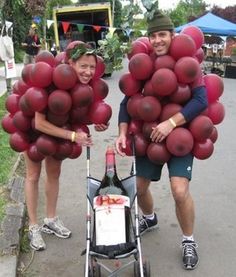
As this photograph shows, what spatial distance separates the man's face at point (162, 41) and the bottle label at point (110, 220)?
1163 mm

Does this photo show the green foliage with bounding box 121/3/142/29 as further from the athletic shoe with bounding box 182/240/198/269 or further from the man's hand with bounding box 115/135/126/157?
the athletic shoe with bounding box 182/240/198/269

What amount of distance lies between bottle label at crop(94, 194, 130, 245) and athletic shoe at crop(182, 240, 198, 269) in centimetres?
84

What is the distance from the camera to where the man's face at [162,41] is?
377cm

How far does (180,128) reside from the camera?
3771 millimetres

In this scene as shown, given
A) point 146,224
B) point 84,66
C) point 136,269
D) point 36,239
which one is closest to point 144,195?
point 146,224

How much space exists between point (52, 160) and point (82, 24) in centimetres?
1819

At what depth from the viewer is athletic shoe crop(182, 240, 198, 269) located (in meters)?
4.09

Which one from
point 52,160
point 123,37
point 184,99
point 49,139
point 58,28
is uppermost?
point 123,37

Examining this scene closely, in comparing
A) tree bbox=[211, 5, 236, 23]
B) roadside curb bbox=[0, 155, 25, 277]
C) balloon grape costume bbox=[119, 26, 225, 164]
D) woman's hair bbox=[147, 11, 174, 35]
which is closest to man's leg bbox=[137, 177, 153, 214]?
balloon grape costume bbox=[119, 26, 225, 164]

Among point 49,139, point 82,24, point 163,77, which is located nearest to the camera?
point 163,77

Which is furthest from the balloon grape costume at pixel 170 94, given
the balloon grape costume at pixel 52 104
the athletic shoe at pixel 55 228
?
the athletic shoe at pixel 55 228

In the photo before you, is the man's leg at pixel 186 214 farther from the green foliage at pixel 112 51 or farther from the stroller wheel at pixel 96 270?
the green foliage at pixel 112 51

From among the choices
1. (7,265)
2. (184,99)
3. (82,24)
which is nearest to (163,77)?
(184,99)

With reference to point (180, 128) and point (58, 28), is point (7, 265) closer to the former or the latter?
point (180, 128)
